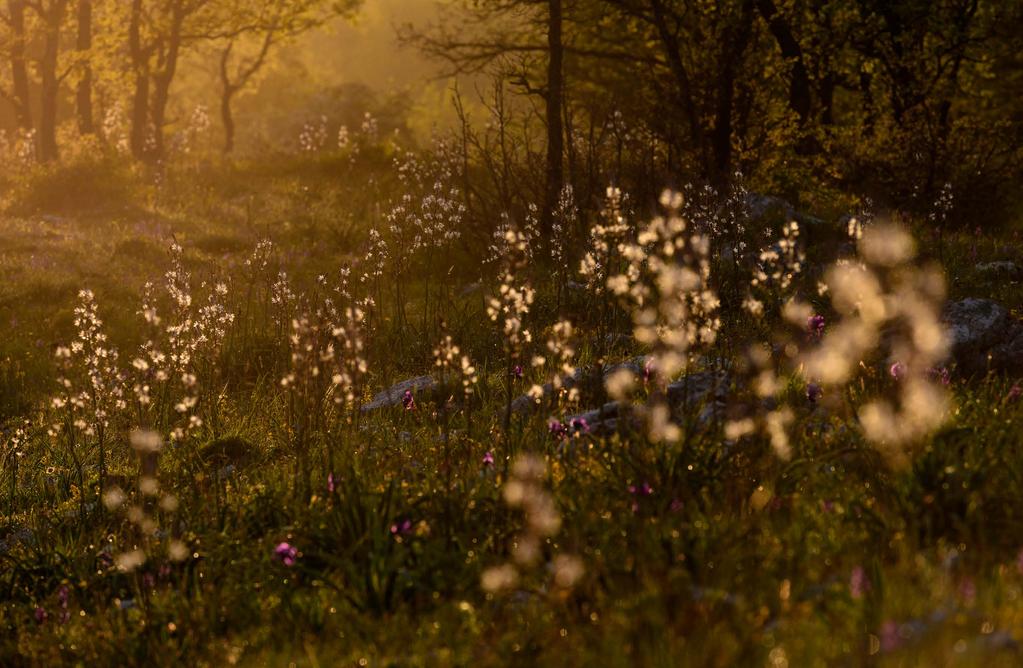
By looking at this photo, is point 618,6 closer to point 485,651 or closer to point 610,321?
point 610,321

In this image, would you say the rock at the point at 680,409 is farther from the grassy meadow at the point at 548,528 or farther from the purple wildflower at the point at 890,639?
the purple wildflower at the point at 890,639

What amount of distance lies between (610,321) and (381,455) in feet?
16.9

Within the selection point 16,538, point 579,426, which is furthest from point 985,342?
point 16,538

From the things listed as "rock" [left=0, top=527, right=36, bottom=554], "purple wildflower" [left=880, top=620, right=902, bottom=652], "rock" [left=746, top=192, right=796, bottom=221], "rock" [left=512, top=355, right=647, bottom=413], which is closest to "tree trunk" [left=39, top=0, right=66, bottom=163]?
"rock" [left=746, top=192, right=796, bottom=221]

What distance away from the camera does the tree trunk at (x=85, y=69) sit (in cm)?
2959

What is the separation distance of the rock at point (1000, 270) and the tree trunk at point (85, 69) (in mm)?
26234

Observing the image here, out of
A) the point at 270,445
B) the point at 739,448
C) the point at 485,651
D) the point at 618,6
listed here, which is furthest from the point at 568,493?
the point at 618,6

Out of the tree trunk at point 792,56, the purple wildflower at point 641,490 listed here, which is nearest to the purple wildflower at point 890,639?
the purple wildflower at point 641,490

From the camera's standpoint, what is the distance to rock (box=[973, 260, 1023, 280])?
Answer: 11.9m

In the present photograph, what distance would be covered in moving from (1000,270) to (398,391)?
26.1 ft

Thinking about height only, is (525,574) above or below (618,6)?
below

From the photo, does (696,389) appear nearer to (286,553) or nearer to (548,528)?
(548,528)

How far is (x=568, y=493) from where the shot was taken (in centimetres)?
512

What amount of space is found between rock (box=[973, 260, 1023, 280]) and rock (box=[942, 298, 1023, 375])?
4108mm
